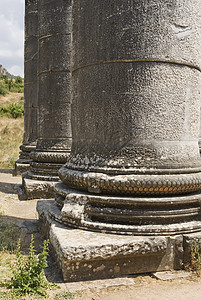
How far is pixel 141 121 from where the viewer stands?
3.05 metres

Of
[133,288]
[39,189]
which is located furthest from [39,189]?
[133,288]

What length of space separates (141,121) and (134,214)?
2.94 ft

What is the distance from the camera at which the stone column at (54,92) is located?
657 centimetres

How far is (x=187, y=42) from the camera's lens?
314cm

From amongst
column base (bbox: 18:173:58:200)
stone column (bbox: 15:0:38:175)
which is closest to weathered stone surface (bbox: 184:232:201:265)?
column base (bbox: 18:173:58:200)

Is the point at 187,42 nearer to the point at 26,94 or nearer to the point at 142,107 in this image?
the point at 142,107

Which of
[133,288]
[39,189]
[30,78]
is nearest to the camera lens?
[133,288]

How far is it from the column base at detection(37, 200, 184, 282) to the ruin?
0.01 meters

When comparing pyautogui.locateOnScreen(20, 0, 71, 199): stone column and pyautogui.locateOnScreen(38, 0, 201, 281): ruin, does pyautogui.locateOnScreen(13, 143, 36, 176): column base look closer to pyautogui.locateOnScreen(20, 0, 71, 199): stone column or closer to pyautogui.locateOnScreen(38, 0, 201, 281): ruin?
pyautogui.locateOnScreen(20, 0, 71, 199): stone column

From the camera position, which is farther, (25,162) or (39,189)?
(25,162)

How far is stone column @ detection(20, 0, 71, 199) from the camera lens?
6570 mm

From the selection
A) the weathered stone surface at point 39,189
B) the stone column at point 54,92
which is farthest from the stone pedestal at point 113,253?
the stone column at point 54,92

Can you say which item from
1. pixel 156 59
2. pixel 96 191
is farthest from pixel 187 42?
pixel 96 191

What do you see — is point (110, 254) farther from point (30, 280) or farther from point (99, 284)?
point (30, 280)
